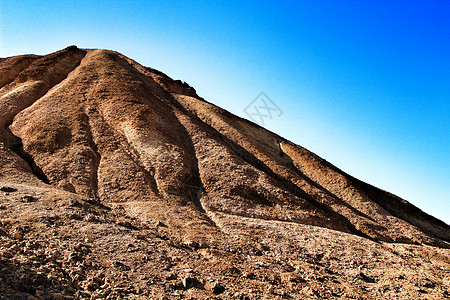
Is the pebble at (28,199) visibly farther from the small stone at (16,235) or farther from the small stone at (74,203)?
the small stone at (16,235)

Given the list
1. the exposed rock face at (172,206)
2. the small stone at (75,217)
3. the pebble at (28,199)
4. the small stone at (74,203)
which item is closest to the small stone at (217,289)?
the exposed rock face at (172,206)

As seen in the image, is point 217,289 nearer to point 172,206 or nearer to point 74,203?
point 74,203

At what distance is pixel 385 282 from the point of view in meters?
14.5

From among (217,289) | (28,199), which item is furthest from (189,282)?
(28,199)

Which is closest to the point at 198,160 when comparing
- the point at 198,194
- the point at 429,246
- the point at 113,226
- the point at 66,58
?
the point at 198,194

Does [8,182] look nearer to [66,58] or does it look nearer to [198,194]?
[198,194]

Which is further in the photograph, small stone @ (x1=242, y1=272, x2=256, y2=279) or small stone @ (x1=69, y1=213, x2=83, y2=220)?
small stone @ (x1=69, y1=213, x2=83, y2=220)

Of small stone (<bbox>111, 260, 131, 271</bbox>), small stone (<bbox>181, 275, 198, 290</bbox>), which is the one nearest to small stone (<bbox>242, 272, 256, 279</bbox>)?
small stone (<bbox>181, 275, 198, 290</bbox>)

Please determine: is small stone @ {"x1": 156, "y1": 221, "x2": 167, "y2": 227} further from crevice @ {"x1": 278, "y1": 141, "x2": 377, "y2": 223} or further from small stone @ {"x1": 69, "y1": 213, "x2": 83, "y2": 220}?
crevice @ {"x1": 278, "y1": 141, "x2": 377, "y2": 223}

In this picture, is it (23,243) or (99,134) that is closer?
(23,243)

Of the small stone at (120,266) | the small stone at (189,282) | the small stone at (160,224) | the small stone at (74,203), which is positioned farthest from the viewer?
the small stone at (160,224)

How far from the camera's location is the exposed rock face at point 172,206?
11.4 meters

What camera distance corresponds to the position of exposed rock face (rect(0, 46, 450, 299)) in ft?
37.5

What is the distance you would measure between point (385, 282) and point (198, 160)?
16.7m
